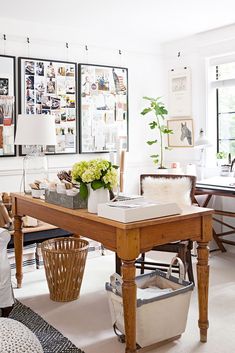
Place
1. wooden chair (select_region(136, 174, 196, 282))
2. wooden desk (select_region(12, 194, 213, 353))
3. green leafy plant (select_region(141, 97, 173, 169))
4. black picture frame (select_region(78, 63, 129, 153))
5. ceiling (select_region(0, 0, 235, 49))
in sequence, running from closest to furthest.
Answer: wooden desk (select_region(12, 194, 213, 353)) < wooden chair (select_region(136, 174, 196, 282)) < ceiling (select_region(0, 0, 235, 49)) < black picture frame (select_region(78, 63, 129, 153)) < green leafy plant (select_region(141, 97, 173, 169))

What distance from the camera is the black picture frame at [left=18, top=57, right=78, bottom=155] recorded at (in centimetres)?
458

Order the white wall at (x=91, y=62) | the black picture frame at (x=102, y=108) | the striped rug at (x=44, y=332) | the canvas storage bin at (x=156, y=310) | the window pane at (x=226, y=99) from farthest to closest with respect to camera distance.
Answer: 1. the window pane at (x=226, y=99)
2. the black picture frame at (x=102, y=108)
3. the white wall at (x=91, y=62)
4. the striped rug at (x=44, y=332)
5. the canvas storage bin at (x=156, y=310)

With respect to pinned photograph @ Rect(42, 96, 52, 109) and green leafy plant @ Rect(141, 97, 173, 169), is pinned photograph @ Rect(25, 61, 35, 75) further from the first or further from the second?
green leafy plant @ Rect(141, 97, 173, 169)

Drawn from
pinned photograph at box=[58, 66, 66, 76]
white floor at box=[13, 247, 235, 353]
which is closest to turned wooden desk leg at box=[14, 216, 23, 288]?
white floor at box=[13, 247, 235, 353]

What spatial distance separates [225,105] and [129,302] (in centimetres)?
351

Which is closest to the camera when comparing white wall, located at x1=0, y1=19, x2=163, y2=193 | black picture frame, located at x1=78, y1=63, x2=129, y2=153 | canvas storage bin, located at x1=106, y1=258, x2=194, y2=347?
canvas storage bin, located at x1=106, y1=258, x2=194, y2=347

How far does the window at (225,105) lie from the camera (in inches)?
201

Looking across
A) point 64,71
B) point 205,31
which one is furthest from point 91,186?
point 205,31

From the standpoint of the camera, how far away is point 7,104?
4.45 meters

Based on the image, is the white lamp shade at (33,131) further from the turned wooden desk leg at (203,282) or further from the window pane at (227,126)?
the window pane at (227,126)

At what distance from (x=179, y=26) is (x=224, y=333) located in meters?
3.38

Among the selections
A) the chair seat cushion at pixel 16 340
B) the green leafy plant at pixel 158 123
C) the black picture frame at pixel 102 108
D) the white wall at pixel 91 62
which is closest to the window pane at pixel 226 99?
the green leafy plant at pixel 158 123

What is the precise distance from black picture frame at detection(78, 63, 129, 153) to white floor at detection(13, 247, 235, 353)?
1.56 m

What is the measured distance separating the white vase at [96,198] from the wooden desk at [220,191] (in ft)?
6.42
